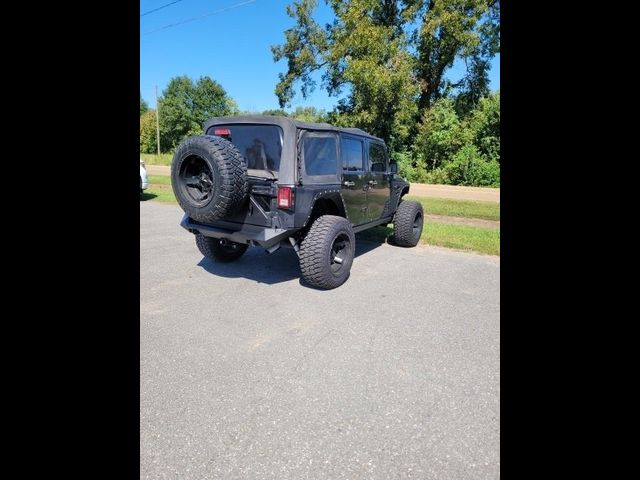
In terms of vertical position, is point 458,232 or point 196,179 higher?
point 196,179

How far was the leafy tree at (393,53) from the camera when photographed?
16.8 meters

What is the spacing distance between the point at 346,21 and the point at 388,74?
3650mm

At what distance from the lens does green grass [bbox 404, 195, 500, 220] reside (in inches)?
400

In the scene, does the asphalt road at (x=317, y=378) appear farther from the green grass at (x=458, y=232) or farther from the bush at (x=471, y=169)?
the bush at (x=471, y=169)

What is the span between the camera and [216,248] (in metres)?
5.40

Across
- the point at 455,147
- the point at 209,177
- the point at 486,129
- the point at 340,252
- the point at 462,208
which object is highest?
the point at 486,129

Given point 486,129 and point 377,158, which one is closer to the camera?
point 377,158

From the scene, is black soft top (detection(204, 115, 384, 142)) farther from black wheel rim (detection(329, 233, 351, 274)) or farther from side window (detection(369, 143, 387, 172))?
black wheel rim (detection(329, 233, 351, 274))

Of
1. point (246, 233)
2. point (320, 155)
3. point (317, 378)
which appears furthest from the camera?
point (320, 155)

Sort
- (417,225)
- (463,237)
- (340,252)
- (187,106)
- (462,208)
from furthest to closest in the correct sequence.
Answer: (187,106) → (462,208) → (463,237) → (417,225) → (340,252)

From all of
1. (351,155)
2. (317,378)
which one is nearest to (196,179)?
(351,155)

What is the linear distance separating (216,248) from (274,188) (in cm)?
171

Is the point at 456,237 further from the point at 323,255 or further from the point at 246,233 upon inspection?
the point at 246,233
